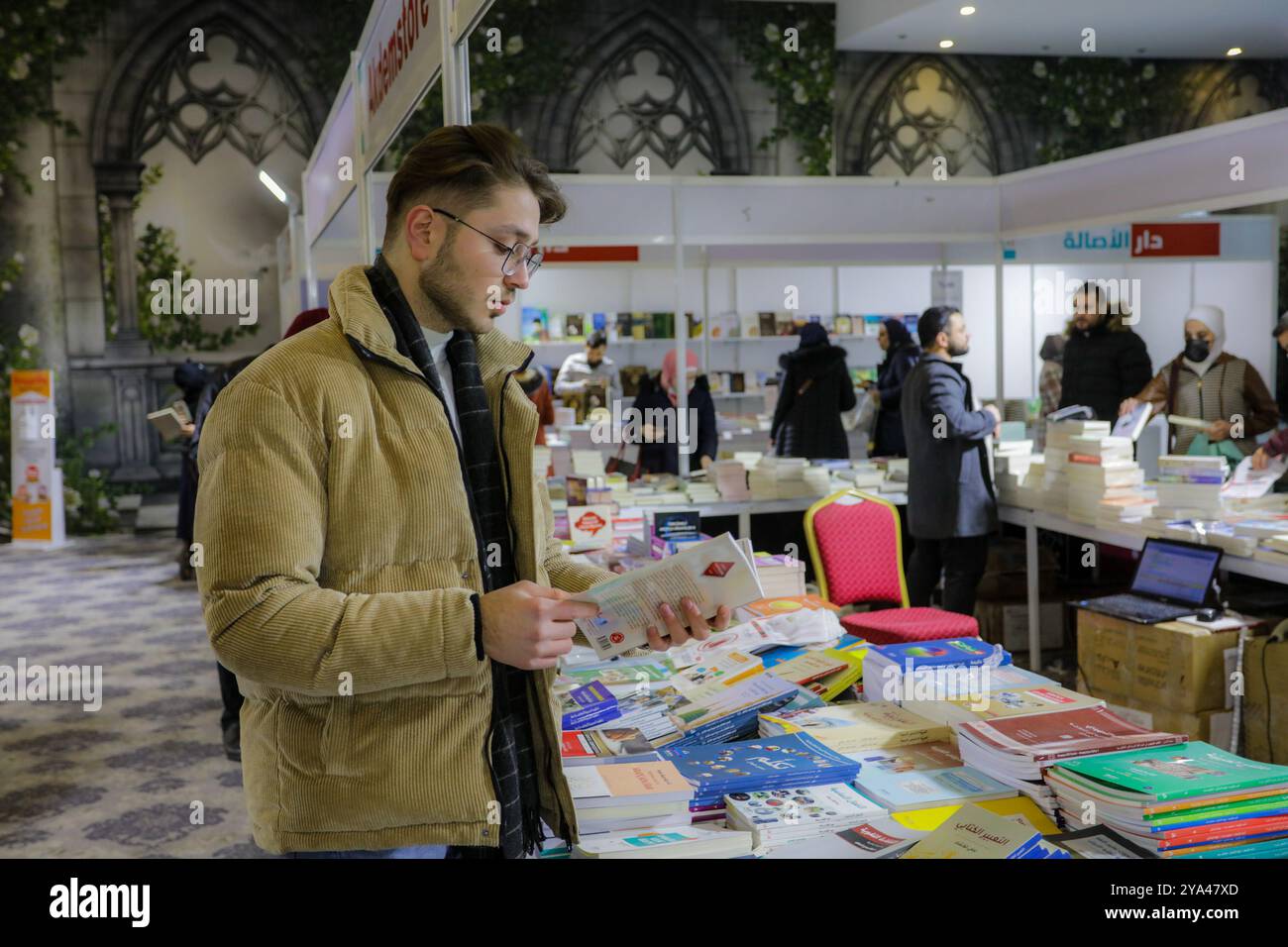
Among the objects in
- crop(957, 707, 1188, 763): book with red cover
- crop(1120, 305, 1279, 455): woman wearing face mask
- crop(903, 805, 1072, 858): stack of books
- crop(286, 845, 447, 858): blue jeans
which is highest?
crop(1120, 305, 1279, 455): woman wearing face mask

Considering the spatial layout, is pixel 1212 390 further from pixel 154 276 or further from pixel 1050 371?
pixel 154 276

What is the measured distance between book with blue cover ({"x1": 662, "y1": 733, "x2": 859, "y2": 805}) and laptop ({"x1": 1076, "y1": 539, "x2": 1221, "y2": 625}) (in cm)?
259

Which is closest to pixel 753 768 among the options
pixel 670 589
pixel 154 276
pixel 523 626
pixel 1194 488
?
pixel 670 589

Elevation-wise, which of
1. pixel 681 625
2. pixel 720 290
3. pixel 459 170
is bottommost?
pixel 681 625

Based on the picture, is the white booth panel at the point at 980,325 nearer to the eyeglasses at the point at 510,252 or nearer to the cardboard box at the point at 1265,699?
the cardboard box at the point at 1265,699

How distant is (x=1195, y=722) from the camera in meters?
4.20

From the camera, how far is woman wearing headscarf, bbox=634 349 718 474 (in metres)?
7.34

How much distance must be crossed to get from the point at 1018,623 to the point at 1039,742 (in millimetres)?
4268

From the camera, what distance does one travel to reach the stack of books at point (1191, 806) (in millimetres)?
1769

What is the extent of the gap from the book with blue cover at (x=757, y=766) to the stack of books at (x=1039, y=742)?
24 centimetres

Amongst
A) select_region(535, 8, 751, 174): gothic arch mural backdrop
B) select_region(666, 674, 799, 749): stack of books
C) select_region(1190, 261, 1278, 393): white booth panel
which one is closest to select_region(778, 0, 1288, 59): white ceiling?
select_region(535, 8, 751, 174): gothic arch mural backdrop

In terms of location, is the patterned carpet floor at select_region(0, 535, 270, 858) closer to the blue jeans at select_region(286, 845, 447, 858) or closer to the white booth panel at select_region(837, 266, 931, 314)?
the blue jeans at select_region(286, 845, 447, 858)

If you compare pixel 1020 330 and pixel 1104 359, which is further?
pixel 1020 330
